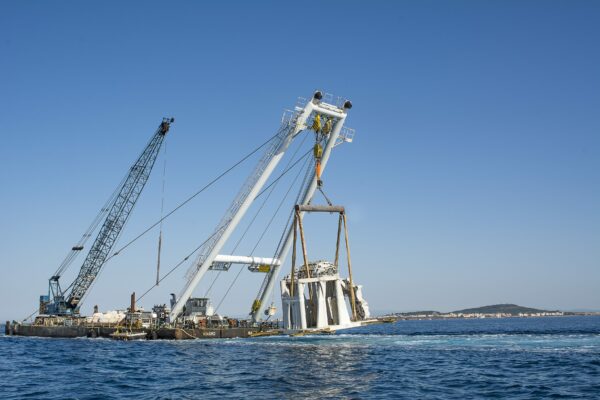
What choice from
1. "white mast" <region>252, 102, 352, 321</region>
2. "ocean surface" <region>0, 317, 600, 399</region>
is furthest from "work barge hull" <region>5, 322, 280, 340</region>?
"ocean surface" <region>0, 317, 600, 399</region>

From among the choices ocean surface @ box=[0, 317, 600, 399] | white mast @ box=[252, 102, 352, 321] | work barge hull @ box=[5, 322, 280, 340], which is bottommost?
ocean surface @ box=[0, 317, 600, 399]

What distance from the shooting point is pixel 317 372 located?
30.4 m

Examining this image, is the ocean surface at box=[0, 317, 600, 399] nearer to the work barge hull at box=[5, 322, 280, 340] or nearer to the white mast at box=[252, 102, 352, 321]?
the work barge hull at box=[5, 322, 280, 340]

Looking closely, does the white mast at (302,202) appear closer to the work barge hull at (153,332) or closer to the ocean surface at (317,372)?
the work barge hull at (153,332)

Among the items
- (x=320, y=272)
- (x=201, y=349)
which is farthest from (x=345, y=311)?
(x=201, y=349)

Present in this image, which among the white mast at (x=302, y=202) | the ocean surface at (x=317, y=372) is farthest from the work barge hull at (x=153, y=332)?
the ocean surface at (x=317, y=372)

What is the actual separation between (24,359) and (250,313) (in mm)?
30196

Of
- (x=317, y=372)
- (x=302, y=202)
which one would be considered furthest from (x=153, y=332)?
(x=317, y=372)

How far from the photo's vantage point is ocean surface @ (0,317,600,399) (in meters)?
25.2

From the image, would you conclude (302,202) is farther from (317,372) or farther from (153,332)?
(317,372)

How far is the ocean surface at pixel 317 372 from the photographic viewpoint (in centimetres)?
2517

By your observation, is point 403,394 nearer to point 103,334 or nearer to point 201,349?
point 201,349

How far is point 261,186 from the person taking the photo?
5919 cm

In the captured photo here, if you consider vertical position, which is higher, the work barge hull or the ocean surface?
the work barge hull
